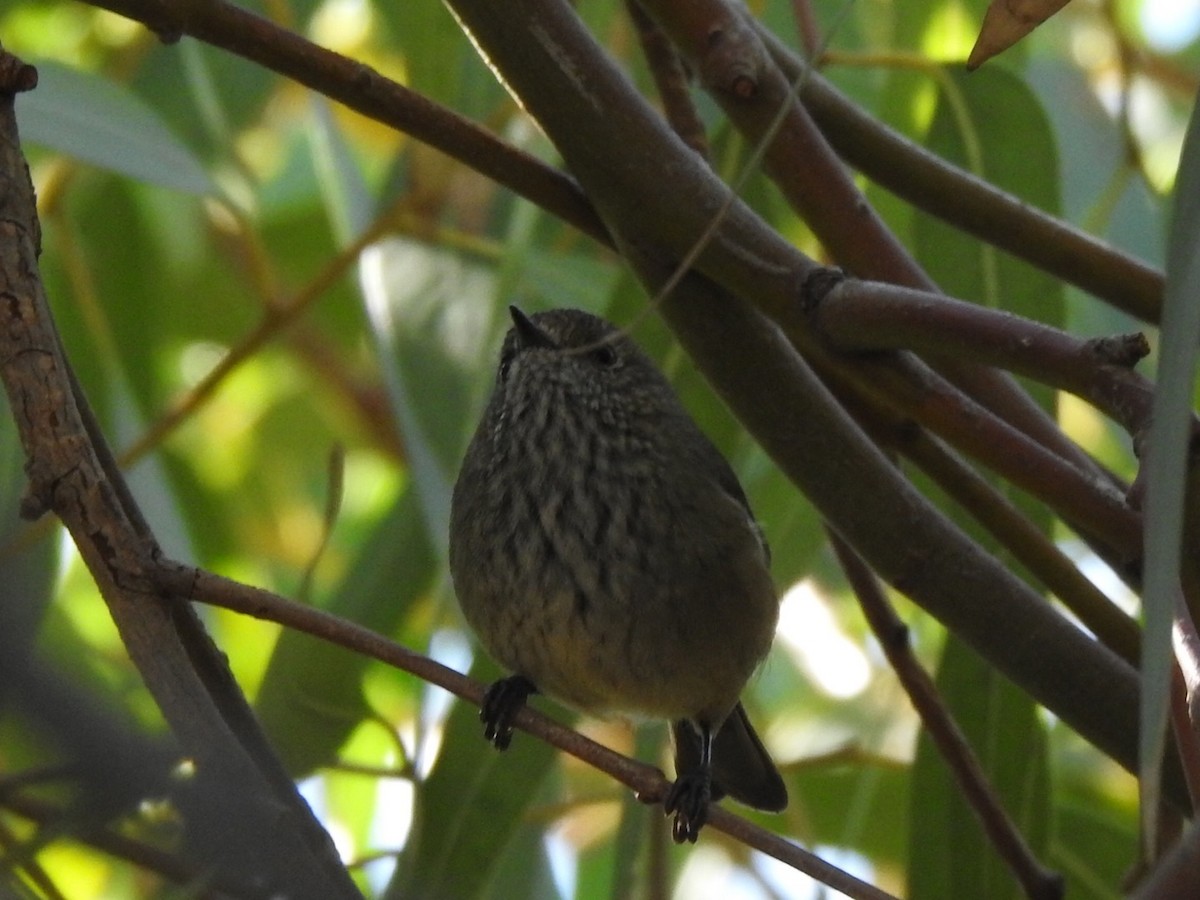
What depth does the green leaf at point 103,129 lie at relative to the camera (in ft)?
8.88

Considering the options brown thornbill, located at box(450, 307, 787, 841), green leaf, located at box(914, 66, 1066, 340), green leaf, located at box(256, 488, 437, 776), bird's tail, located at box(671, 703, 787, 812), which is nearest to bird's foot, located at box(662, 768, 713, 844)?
brown thornbill, located at box(450, 307, 787, 841)

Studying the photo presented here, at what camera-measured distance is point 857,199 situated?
2.09m

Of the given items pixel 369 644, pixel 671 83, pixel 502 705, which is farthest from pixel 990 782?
pixel 369 644

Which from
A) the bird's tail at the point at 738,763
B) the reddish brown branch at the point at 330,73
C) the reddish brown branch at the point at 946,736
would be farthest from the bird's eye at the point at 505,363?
the reddish brown branch at the point at 330,73

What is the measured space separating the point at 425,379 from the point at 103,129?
2.26ft

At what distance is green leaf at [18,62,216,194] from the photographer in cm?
271

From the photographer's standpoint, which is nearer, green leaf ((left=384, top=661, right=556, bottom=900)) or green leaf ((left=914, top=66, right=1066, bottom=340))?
green leaf ((left=384, top=661, right=556, bottom=900))

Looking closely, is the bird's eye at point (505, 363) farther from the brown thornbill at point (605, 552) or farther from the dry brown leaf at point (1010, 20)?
the dry brown leaf at point (1010, 20)

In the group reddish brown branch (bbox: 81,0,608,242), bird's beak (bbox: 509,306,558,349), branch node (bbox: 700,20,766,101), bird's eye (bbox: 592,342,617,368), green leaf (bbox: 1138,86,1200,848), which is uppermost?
bird's eye (bbox: 592,342,617,368)

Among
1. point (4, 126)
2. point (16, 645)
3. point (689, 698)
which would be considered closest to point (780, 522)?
point (689, 698)

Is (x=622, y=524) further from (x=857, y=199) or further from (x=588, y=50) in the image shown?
(x=588, y=50)

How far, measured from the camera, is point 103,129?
2.80 meters

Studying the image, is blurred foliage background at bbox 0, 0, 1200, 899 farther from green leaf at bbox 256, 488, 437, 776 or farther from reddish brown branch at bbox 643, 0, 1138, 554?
reddish brown branch at bbox 643, 0, 1138, 554

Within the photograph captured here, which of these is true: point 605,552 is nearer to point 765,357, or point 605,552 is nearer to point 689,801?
point 689,801
